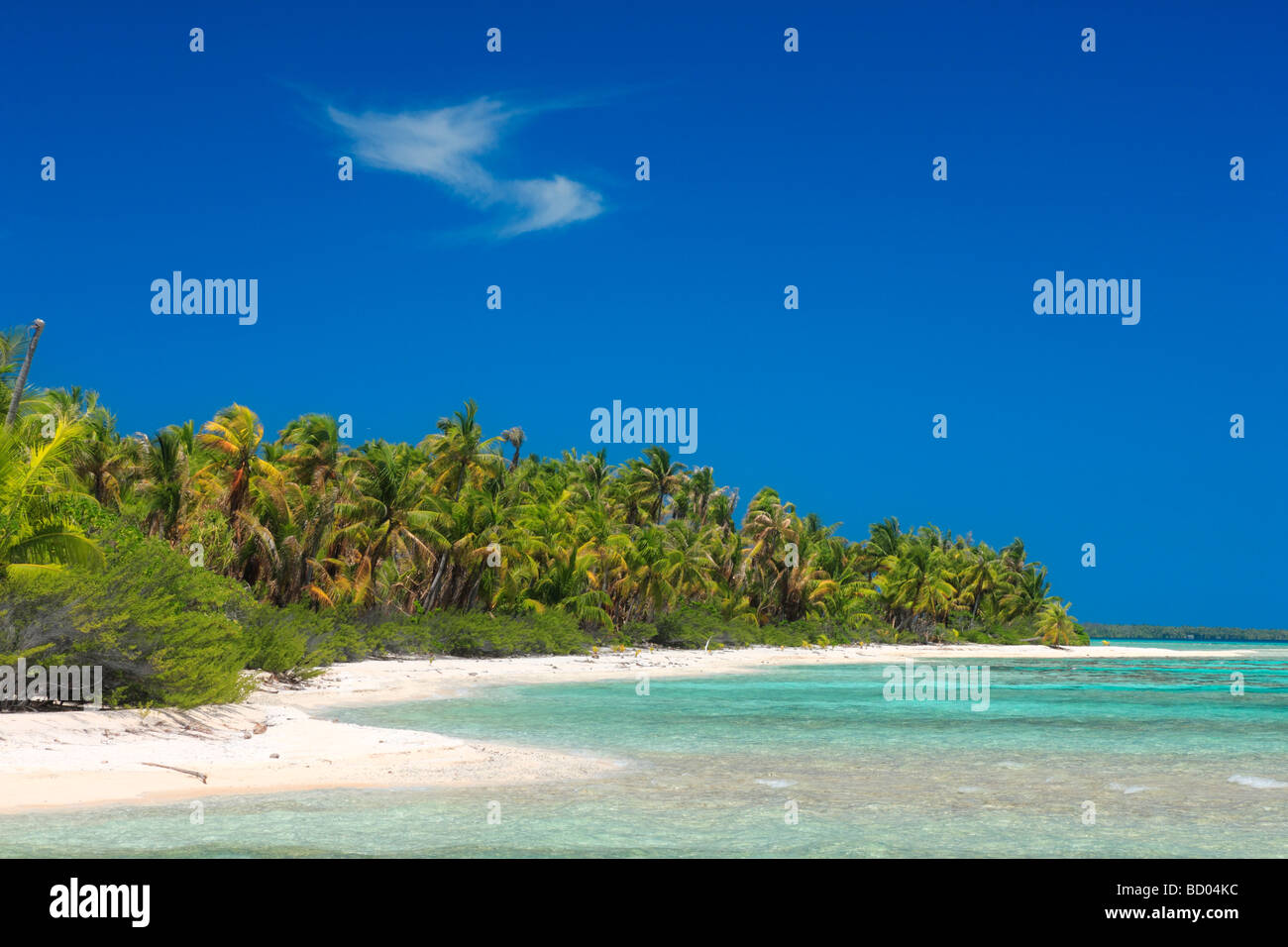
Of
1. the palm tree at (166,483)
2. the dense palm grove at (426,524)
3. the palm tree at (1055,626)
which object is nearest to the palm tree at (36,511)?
the dense palm grove at (426,524)

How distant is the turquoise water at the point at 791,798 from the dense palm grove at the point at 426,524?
6758 mm

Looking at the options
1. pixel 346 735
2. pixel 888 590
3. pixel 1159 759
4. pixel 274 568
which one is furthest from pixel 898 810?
pixel 888 590

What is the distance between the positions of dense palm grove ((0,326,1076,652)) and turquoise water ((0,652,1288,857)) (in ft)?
22.2

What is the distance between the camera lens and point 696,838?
1017 centimetres

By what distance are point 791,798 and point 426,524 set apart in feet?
111

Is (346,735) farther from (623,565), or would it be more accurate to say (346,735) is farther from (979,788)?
(623,565)

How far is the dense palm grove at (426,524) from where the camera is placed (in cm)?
1794

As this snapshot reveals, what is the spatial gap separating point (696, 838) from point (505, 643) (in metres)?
38.3

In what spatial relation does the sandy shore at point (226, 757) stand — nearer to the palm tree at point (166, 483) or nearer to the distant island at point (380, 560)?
the distant island at point (380, 560)

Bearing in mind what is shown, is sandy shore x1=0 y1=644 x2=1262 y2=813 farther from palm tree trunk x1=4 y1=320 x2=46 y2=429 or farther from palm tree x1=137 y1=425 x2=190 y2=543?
palm tree x1=137 y1=425 x2=190 y2=543

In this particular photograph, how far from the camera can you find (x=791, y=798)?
1285 cm

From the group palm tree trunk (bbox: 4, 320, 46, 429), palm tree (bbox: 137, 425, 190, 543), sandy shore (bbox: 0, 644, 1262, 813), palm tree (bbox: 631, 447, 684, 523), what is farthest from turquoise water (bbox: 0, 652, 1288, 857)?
palm tree (bbox: 631, 447, 684, 523)

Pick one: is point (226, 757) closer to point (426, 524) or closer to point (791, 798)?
point (791, 798)

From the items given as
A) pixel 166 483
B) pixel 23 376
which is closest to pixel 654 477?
pixel 166 483
